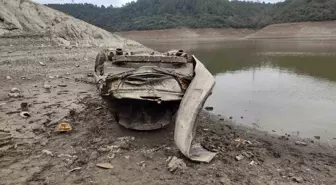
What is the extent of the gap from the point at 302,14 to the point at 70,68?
2226 inches

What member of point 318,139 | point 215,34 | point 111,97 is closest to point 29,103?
point 111,97

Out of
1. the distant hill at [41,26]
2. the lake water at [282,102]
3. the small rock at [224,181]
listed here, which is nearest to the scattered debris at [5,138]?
the small rock at [224,181]

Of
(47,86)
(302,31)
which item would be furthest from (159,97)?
(302,31)

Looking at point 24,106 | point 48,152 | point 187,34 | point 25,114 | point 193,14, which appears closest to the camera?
point 48,152

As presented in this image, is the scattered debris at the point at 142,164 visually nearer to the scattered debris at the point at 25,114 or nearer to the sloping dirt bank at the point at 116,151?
the sloping dirt bank at the point at 116,151

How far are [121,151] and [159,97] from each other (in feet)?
3.14

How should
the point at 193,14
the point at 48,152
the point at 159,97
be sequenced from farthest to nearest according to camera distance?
the point at 193,14
the point at 159,97
the point at 48,152

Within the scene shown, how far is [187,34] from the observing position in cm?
6794

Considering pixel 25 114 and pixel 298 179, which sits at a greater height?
pixel 25 114

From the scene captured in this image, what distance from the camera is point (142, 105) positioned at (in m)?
5.50

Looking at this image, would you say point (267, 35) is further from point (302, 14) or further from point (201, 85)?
point (201, 85)

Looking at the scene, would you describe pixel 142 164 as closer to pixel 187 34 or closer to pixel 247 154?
pixel 247 154

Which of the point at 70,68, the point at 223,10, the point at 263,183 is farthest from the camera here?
the point at 223,10

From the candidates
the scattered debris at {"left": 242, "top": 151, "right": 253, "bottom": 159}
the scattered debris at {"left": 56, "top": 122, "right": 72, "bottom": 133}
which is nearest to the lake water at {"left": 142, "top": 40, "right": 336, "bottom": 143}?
the scattered debris at {"left": 242, "top": 151, "right": 253, "bottom": 159}
